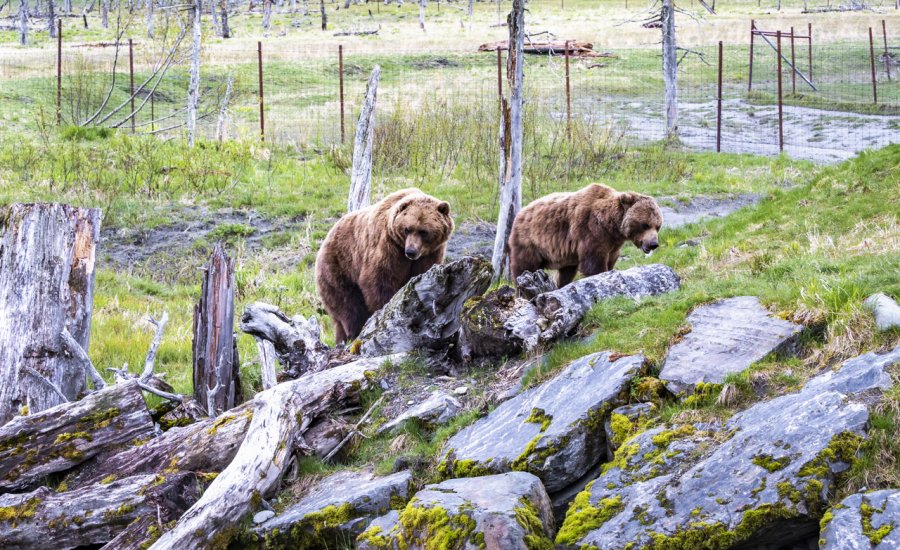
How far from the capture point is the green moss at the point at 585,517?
4.54m

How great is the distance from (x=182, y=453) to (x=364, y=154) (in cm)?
671

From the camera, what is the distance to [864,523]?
378 centimetres

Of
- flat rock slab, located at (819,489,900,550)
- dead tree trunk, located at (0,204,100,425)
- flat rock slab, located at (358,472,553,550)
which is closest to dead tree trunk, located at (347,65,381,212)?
dead tree trunk, located at (0,204,100,425)

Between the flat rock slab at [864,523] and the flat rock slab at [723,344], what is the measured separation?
4.28 feet

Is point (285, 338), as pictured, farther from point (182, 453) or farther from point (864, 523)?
point (864, 523)

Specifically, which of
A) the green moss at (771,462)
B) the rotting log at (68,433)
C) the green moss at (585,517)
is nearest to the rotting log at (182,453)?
the rotting log at (68,433)

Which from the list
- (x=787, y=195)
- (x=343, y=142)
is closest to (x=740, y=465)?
(x=787, y=195)

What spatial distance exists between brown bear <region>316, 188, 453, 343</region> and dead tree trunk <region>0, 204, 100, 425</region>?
250cm

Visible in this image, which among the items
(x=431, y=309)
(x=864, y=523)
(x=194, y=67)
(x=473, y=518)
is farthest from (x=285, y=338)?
(x=194, y=67)

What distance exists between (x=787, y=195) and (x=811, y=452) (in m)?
7.42

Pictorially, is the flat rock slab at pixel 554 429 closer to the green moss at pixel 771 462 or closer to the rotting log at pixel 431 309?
the green moss at pixel 771 462

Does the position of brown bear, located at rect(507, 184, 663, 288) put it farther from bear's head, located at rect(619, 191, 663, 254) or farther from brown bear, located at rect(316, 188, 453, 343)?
brown bear, located at rect(316, 188, 453, 343)

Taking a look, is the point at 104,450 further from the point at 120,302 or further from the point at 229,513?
the point at 120,302

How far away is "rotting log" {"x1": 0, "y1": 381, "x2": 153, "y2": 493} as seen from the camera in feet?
19.9
